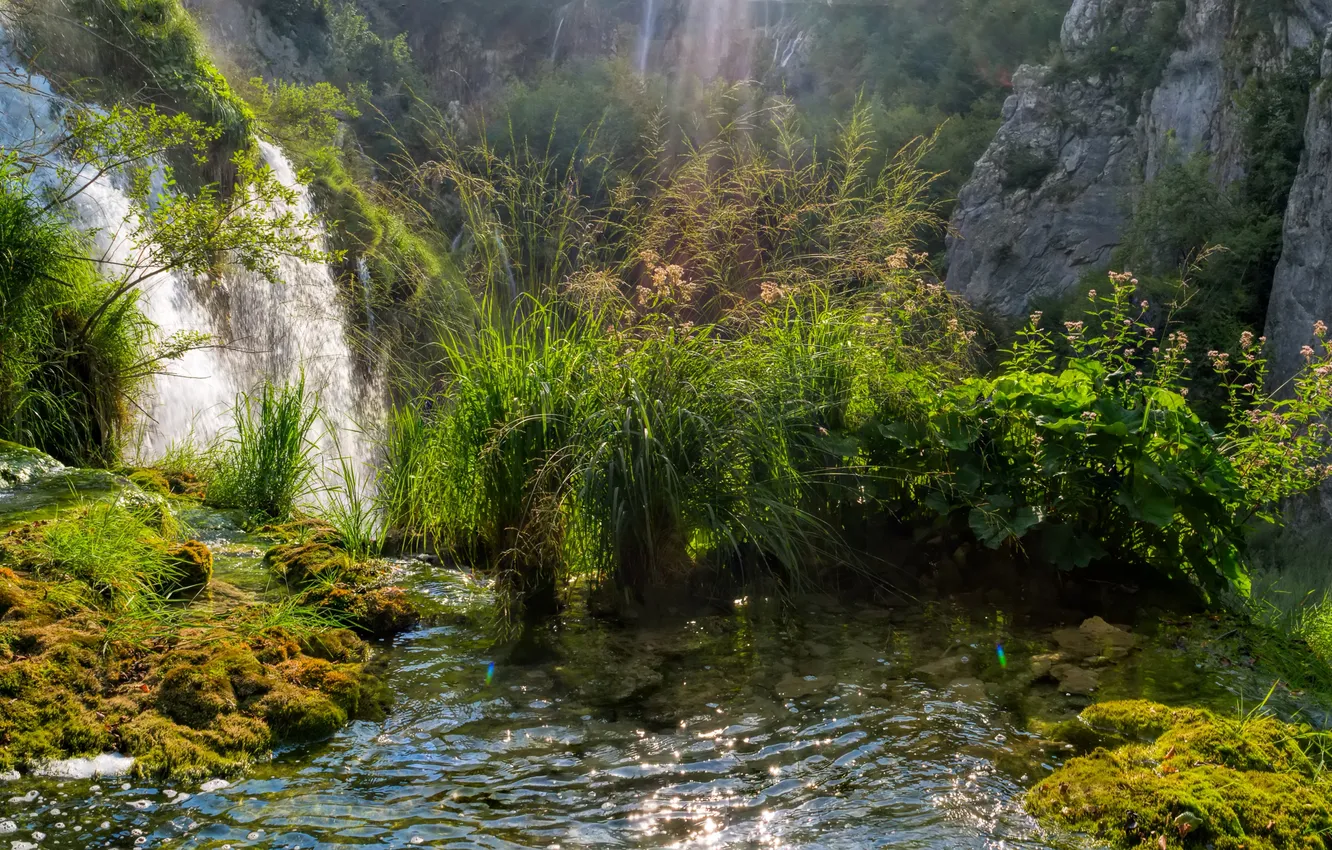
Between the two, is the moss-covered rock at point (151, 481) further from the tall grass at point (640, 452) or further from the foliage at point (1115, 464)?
the foliage at point (1115, 464)

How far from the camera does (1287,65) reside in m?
15.6

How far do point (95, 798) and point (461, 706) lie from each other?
3.83ft

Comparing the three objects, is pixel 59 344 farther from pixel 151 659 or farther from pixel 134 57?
pixel 134 57

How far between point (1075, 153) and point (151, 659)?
841 inches

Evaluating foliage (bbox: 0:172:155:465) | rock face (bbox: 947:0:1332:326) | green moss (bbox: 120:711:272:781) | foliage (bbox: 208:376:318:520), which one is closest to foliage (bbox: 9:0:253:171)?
foliage (bbox: 0:172:155:465)

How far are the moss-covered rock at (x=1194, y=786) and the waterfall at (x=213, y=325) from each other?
15.3 feet

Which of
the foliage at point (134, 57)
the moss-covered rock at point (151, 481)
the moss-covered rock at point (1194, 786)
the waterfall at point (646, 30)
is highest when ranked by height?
the waterfall at point (646, 30)

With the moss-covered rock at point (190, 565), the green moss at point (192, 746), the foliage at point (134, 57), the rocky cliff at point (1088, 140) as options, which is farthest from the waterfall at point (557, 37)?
the green moss at point (192, 746)

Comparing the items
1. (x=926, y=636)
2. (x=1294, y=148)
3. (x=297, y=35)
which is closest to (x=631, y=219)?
(x=926, y=636)

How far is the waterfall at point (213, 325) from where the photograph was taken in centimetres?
787

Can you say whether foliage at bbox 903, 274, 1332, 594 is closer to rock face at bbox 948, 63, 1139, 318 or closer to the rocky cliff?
the rocky cliff

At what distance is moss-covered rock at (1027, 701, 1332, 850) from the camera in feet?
8.26

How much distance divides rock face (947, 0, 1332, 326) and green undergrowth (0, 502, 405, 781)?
17443 millimetres

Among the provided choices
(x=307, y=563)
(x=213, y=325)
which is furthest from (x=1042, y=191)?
(x=307, y=563)
